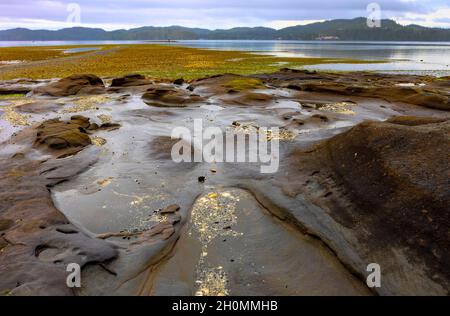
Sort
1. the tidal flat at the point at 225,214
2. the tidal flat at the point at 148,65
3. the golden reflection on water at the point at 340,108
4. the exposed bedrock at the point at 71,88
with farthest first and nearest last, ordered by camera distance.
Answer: the tidal flat at the point at 148,65
the exposed bedrock at the point at 71,88
the golden reflection on water at the point at 340,108
the tidal flat at the point at 225,214

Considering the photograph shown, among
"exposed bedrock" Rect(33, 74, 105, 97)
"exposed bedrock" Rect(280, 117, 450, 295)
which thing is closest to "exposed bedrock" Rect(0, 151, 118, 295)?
"exposed bedrock" Rect(280, 117, 450, 295)

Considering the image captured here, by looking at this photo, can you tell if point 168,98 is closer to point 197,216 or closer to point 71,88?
point 71,88

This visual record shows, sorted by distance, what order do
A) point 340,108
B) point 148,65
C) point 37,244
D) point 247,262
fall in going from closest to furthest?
point 247,262 < point 37,244 < point 340,108 < point 148,65

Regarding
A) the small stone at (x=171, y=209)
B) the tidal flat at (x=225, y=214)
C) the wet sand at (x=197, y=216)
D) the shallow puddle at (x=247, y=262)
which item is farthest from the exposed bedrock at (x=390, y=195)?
the small stone at (x=171, y=209)

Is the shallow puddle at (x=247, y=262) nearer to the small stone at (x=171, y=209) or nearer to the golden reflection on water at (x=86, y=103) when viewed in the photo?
the small stone at (x=171, y=209)

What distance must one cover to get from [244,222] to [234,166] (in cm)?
384

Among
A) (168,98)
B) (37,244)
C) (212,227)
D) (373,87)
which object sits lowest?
(212,227)

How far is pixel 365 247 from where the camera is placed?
718cm

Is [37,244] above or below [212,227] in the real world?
above

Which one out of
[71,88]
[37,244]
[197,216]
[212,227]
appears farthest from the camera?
[71,88]

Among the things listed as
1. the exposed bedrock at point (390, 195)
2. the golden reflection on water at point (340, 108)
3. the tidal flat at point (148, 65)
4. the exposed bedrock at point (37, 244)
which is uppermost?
the tidal flat at point (148, 65)

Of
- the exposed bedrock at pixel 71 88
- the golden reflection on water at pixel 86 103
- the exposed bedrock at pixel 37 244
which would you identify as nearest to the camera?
the exposed bedrock at pixel 37 244

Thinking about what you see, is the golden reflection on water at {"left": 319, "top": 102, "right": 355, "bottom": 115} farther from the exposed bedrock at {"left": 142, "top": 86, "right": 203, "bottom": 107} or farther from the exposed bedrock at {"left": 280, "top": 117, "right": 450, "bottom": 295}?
the exposed bedrock at {"left": 280, "top": 117, "right": 450, "bottom": 295}

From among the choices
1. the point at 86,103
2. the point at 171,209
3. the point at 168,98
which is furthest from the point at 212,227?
the point at 86,103
